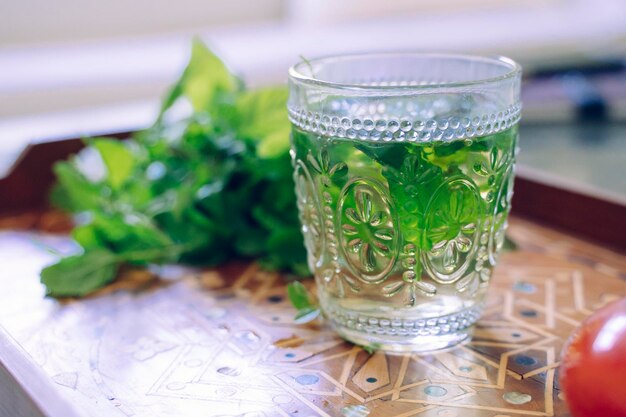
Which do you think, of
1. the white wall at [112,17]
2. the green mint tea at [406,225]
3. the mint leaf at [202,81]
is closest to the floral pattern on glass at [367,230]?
the green mint tea at [406,225]

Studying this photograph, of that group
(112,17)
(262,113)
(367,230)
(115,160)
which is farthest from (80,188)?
(112,17)

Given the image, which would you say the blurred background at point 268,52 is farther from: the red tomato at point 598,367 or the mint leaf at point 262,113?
the red tomato at point 598,367

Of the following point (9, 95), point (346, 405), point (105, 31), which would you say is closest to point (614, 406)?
point (346, 405)

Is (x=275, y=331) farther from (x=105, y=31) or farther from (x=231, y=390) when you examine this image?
(x=105, y=31)

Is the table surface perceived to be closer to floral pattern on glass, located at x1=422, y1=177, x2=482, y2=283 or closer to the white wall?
floral pattern on glass, located at x1=422, y1=177, x2=482, y2=283

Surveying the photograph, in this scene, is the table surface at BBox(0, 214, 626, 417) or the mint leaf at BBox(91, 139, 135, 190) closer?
the table surface at BBox(0, 214, 626, 417)

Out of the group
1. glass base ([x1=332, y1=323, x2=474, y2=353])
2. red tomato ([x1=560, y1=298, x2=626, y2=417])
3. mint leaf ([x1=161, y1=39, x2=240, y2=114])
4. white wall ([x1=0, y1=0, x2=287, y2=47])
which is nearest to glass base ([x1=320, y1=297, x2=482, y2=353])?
glass base ([x1=332, y1=323, x2=474, y2=353])

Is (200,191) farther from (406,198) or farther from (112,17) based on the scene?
(112,17)

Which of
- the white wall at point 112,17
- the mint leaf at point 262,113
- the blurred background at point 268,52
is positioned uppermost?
the mint leaf at point 262,113
